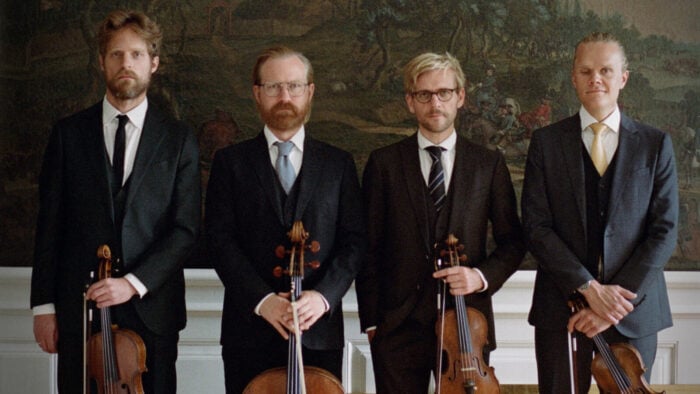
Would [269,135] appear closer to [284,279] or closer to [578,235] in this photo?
[284,279]

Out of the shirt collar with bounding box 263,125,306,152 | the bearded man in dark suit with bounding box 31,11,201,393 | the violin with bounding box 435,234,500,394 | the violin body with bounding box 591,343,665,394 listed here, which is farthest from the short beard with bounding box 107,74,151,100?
the violin body with bounding box 591,343,665,394

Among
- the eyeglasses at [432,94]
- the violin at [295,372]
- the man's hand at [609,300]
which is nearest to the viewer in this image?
the violin at [295,372]

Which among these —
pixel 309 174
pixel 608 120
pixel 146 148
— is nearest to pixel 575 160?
pixel 608 120

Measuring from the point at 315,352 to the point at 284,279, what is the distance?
0.93 feet

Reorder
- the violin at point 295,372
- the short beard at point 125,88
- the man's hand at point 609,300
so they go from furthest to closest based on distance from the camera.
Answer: the short beard at point 125,88, the man's hand at point 609,300, the violin at point 295,372

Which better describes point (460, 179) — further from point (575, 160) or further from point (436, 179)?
point (575, 160)

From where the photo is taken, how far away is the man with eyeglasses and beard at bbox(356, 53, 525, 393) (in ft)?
9.48

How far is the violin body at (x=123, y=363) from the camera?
2516mm

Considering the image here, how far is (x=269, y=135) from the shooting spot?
2.95 m

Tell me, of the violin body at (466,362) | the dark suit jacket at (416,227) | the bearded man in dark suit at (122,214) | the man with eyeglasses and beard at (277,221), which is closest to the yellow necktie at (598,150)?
the dark suit jacket at (416,227)

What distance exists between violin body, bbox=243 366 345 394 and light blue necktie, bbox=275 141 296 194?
2.21ft

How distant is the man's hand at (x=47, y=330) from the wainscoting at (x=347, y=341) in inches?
40.8

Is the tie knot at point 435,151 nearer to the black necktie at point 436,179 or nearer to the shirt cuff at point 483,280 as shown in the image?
the black necktie at point 436,179

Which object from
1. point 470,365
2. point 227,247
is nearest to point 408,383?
point 470,365
